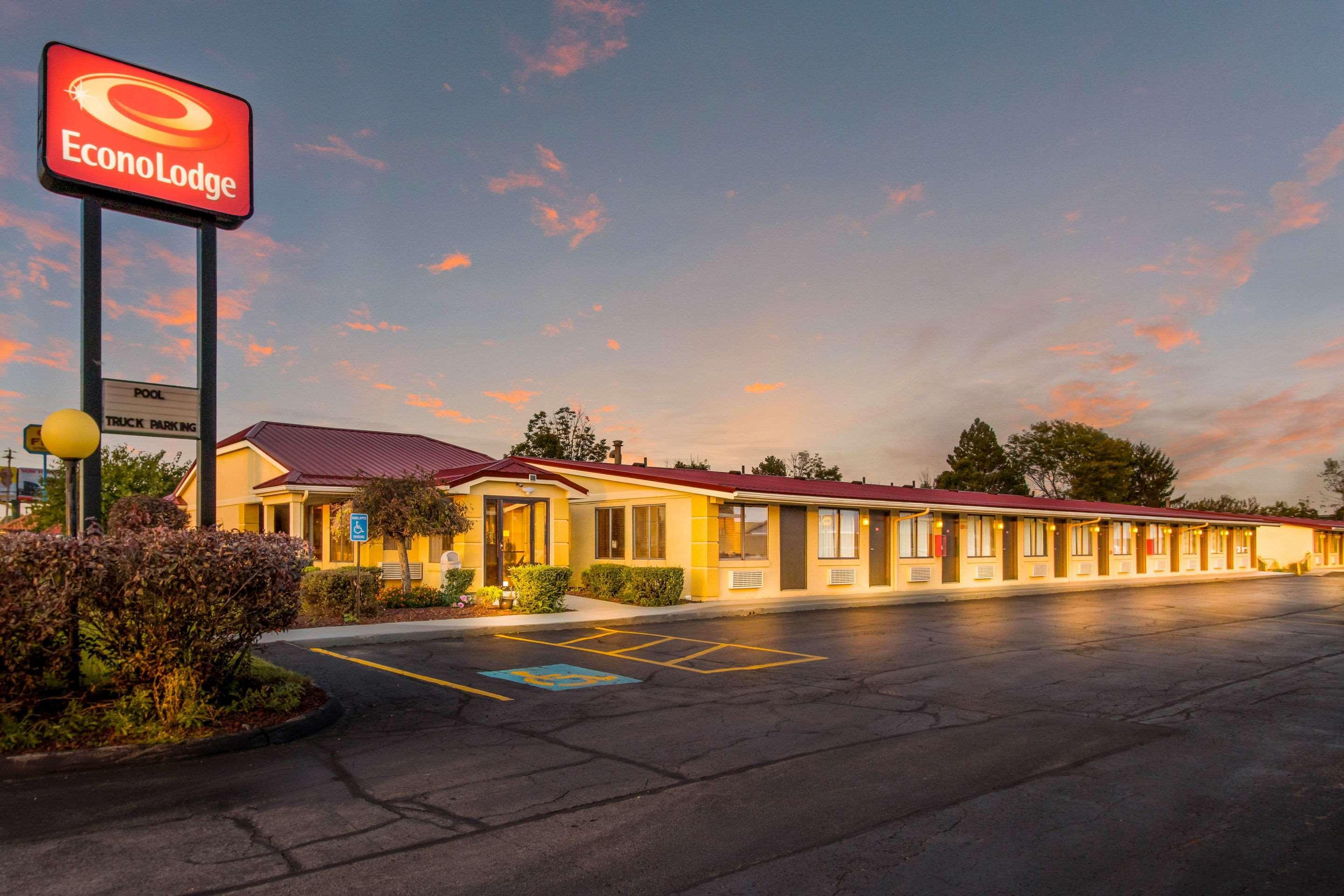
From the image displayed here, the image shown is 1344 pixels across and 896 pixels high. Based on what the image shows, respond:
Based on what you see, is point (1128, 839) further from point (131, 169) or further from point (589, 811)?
point (131, 169)

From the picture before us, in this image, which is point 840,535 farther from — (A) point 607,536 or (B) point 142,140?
(B) point 142,140

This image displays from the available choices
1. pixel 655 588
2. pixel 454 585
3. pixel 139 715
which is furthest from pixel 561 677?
pixel 655 588

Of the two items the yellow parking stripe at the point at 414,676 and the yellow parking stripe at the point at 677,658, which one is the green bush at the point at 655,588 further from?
the yellow parking stripe at the point at 414,676

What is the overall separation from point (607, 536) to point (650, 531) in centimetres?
212

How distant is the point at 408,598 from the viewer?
2034 centimetres

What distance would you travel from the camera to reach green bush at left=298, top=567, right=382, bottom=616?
19125 mm

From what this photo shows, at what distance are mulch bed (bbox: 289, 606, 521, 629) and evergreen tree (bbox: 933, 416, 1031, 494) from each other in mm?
73835

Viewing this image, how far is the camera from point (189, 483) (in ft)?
113

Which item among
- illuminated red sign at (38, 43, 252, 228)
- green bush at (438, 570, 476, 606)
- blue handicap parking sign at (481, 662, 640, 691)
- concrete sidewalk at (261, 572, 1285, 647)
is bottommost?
concrete sidewalk at (261, 572, 1285, 647)

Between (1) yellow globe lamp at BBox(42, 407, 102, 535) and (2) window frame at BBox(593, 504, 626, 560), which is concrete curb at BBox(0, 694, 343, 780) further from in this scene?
(2) window frame at BBox(593, 504, 626, 560)

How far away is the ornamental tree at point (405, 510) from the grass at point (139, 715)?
11068 millimetres

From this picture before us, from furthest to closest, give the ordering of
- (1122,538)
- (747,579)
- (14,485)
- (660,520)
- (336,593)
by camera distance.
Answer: (14,485)
(1122,538)
(660,520)
(747,579)
(336,593)

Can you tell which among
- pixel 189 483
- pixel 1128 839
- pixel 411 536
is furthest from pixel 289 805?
pixel 189 483

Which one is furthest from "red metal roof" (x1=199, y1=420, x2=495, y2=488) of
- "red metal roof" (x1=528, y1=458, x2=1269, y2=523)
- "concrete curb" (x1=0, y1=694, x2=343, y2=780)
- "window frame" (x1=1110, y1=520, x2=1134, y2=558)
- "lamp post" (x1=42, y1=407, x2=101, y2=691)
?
"window frame" (x1=1110, y1=520, x2=1134, y2=558)
